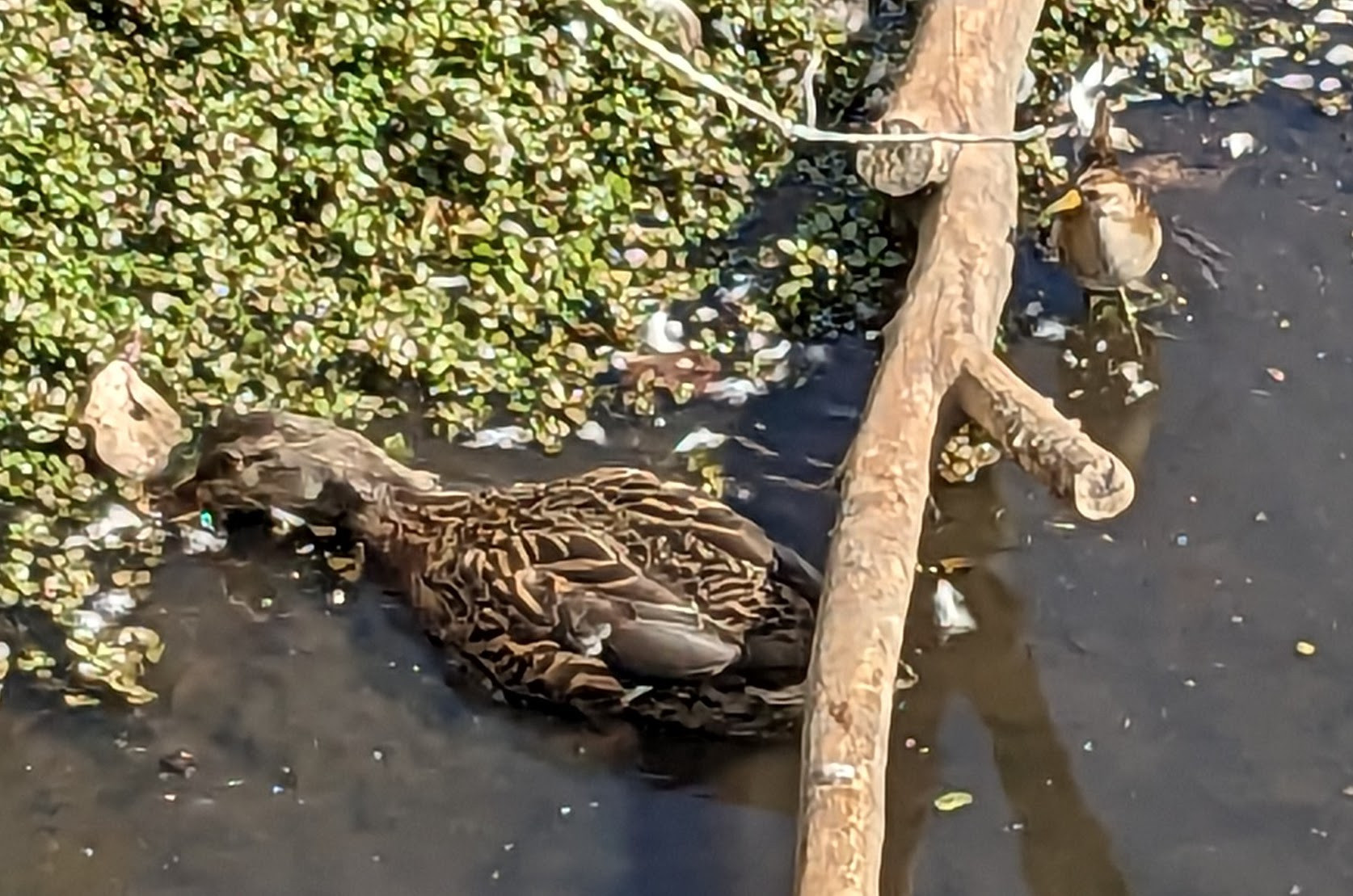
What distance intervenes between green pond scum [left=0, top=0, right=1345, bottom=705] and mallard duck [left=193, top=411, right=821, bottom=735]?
430mm

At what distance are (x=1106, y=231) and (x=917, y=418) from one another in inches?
45.4

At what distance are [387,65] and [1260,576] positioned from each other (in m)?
2.86

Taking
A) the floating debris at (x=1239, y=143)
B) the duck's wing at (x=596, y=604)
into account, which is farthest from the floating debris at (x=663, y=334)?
the floating debris at (x=1239, y=143)

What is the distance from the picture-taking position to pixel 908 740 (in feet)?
14.9

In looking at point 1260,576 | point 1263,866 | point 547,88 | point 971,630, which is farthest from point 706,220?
point 1263,866

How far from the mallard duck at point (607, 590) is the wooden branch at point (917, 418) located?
35 centimetres

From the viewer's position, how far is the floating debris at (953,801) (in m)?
4.40

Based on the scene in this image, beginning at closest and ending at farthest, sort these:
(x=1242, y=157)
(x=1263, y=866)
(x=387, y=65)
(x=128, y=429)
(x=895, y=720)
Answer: (x=1263, y=866)
(x=895, y=720)
(x=128, y=429)
(x=387, y=65)
(x=1242, y=157)

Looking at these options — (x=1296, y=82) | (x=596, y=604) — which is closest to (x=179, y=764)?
(x=596, y=604)

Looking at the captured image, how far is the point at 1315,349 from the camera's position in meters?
5.30

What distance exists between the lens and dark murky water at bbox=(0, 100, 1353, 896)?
170 inches

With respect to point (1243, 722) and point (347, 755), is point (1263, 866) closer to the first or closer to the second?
point (1243, 722)

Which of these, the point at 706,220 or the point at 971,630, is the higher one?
the point at 706,220

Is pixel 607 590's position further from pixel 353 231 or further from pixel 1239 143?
pixel 1239 143
